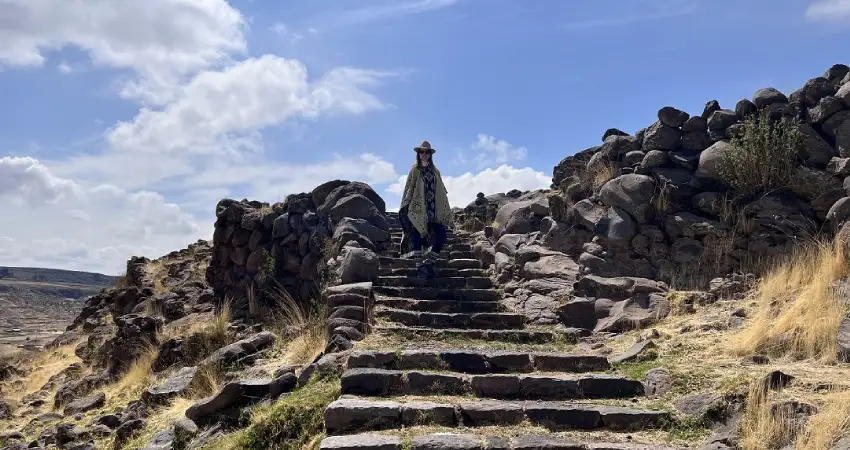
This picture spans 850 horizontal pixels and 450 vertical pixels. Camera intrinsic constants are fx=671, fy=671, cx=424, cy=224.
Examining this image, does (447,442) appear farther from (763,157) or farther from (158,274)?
(158,274)

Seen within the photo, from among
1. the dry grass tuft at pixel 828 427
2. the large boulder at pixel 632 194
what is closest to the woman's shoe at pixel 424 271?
the large boulder at pixel 632 194

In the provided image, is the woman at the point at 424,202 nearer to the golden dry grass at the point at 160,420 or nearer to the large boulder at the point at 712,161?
the large boulder at the point at 712,161

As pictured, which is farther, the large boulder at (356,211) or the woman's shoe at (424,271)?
the large boulder at (356,211)

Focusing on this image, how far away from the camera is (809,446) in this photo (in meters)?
4.17

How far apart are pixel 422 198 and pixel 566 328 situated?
3.20 meters

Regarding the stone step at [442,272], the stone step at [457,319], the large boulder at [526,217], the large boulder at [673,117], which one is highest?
the large boulder at [673,117]

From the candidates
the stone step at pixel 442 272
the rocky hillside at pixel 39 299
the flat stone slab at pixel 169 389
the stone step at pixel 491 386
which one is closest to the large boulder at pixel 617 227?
the stone step at pixel 442 272

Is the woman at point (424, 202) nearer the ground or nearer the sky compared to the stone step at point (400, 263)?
nearer the sky

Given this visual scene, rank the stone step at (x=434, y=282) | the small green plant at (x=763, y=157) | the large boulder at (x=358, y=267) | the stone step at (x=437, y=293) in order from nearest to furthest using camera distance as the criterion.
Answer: the small green plant at (x=763, y=157) → the stone step at (x=437, y=293) → the large boulder at (x=358, y=267) → the stone step at (x=434, y=282)

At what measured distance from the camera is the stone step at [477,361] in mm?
6484

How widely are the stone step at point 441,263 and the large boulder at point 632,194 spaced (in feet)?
8.27

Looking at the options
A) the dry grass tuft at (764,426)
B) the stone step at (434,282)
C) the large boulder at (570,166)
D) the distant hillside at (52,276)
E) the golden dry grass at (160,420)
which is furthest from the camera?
the distant hillside at (52,276)

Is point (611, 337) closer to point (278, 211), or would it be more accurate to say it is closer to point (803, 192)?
point (803, 192)

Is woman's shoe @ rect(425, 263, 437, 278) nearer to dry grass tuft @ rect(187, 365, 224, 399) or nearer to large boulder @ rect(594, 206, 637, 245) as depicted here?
large boulder @ rect(594, 206, 637, 245)
